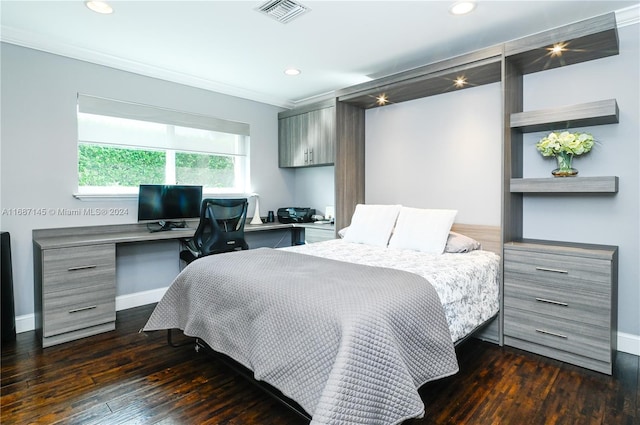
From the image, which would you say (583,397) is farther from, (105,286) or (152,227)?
(152,227)

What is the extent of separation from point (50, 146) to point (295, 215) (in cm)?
262

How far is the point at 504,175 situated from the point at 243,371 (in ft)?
7.81

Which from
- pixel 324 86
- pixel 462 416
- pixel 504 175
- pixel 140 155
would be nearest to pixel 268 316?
pixel 462 416

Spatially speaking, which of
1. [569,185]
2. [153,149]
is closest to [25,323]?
[153,149]

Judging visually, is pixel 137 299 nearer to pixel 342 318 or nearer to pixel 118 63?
pixel 118 63

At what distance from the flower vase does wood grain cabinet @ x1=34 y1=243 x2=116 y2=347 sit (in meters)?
3.68

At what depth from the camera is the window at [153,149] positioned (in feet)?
11.2

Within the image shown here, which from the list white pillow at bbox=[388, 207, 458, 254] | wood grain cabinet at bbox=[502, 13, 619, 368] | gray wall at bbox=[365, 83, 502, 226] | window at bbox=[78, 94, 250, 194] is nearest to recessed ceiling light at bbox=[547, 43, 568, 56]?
wood grain cabinet at bbox=[502, 13, 619, 368]

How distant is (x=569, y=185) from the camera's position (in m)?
2.55

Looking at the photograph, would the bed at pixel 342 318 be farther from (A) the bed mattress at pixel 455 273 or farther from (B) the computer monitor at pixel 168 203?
(B) the computer monitor at pixel 168 203

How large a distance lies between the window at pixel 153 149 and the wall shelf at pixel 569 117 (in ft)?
10.5

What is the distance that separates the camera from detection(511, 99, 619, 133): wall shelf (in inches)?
94.7

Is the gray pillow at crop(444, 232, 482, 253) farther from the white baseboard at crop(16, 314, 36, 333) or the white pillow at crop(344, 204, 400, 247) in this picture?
the white baseboard at crop(16, 314, 36, 333)

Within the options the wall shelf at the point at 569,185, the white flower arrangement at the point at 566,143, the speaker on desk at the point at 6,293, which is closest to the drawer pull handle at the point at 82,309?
the speaker on desk at the point at 6,293
